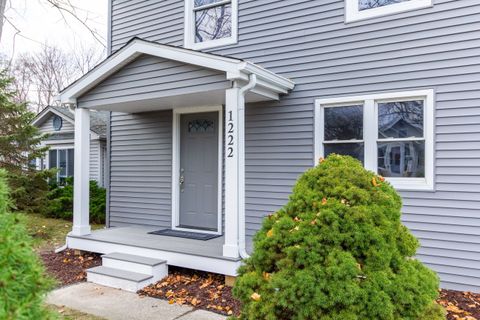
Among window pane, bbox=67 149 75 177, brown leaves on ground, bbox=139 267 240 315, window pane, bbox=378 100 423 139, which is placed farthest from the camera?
window pane, bbox=67 149 75 177

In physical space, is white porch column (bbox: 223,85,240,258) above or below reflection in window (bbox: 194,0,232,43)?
below

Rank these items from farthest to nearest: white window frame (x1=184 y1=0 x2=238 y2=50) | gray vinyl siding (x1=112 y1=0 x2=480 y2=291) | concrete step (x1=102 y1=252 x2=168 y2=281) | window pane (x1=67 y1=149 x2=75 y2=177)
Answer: window pane (x1=67 y1=149 x2=75 y2=177), white window frame (x1=184 y1=0 x2=238 y2=50), concrete step (x1=102 y1=252 x2=168 y2=281), gray vinyl siding (x1=112 y1=0 x2=480 y2=291)

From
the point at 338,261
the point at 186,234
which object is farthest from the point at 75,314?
the point at 338,261

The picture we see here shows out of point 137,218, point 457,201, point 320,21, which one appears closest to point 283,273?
point 457,201

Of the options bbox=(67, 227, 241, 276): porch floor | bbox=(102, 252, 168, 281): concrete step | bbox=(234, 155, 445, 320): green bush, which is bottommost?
bbox=(102, 252, 168, 281): concrete step

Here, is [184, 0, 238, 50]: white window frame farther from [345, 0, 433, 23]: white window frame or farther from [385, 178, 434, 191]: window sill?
[385, 178, 434, 191]: window sill

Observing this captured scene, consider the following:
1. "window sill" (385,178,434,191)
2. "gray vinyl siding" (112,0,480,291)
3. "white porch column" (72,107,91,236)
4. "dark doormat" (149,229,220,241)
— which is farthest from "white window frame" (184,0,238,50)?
"window sill" (385,178,434,191)

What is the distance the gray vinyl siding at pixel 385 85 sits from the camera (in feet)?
14.5

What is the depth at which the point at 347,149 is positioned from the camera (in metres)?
5.23

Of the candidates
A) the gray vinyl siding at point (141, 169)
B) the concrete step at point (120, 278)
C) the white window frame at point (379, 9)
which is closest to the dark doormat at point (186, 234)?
the gray vinyl siding at point (141, 169)

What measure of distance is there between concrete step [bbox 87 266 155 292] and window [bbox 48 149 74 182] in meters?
8.41

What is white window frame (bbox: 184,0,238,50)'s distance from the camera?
6098 millimetres

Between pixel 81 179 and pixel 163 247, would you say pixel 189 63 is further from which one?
pixel 81 179

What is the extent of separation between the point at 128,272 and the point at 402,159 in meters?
3.98
